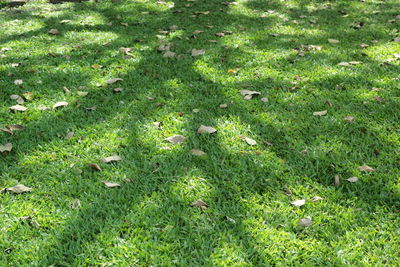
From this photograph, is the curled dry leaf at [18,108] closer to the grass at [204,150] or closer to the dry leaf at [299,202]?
the grass at [204,150]

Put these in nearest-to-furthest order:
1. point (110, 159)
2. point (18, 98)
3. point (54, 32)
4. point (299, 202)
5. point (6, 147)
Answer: point (299, 202)
point (110, 159)
point (6, 147)
point (18, 98)
point (54, 32)

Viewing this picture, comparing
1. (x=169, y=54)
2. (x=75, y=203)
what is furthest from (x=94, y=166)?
(x=169, y=54)

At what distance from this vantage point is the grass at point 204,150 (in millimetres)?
2236

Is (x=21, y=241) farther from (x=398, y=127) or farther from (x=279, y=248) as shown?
(x=398, y=127)

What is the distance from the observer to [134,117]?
345cm

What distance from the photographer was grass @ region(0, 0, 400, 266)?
7.34 ft

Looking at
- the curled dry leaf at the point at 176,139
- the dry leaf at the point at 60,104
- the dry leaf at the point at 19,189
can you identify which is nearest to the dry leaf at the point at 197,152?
the curled dry leaf at the point at 176,139

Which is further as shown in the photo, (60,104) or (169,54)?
(169,54)

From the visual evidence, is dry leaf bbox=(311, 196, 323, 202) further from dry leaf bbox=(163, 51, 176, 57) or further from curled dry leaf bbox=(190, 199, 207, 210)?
dry leaf bbox=(163, 51, 176, 57)

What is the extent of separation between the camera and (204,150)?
3027mm

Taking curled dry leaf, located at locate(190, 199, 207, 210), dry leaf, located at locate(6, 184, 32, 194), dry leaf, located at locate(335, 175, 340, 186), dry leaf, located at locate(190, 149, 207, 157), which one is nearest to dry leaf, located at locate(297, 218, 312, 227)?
dry leaf, located at locate(335, 175, 340, 186)

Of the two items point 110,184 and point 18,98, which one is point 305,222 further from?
point 18,98

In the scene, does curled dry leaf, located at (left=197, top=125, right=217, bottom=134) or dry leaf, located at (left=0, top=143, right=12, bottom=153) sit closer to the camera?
dry leaf, located at (left=0, top=143, right=12, bottom=153)

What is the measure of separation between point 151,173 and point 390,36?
4.11m
